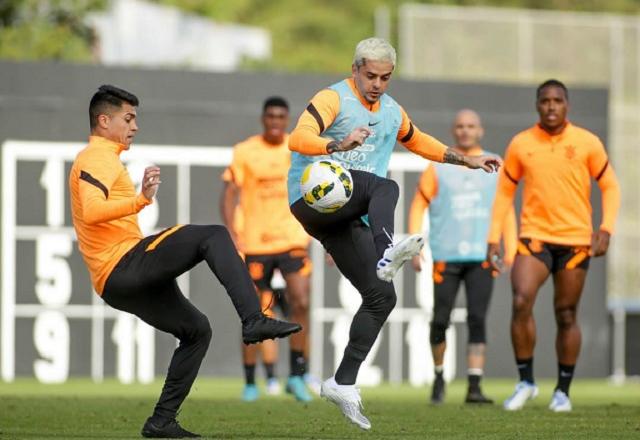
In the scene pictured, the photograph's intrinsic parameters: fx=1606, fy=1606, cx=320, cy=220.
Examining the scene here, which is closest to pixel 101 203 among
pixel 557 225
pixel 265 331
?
pixel 265 331

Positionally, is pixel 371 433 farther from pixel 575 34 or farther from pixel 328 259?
pixel 575 34

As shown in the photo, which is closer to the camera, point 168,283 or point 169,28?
point 168,283

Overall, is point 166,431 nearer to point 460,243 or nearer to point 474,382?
point 474,382

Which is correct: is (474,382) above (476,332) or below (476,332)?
below

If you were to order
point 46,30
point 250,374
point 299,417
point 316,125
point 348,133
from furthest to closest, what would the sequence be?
point 46,30 → point 250,374 → point 299,417 → point 348,133 → point 316,125

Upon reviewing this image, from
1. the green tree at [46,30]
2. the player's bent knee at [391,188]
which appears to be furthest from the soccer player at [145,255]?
the green tree at [46,30]

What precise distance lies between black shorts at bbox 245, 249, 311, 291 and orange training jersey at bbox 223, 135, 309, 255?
51 mm

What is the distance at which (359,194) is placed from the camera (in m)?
9.47

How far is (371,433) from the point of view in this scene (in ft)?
32.3

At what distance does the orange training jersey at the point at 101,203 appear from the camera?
890 cm

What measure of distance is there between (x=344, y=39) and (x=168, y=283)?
48799 mm

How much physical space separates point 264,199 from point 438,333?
7.14 feet

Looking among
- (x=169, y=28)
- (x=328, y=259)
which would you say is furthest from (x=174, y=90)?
(x=169, y=28)

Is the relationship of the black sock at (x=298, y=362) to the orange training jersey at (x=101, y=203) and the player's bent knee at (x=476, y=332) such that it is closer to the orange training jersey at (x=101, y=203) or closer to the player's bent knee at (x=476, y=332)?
the player's bent knee at (x=476, y=332)
